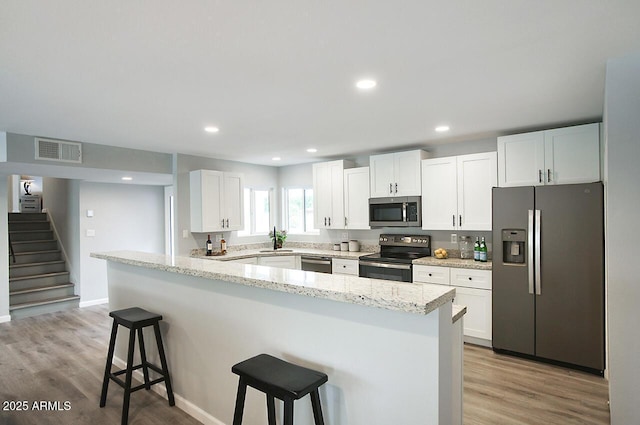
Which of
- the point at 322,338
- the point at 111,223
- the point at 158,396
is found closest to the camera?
the point at 322,338

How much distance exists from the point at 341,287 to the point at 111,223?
Answer: 6.04m

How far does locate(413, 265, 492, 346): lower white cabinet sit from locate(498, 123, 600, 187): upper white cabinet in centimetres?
106

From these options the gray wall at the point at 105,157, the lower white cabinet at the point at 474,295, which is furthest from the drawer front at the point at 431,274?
the gray wall at the point at 105,157

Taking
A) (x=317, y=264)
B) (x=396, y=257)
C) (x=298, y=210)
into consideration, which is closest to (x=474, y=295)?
(x=396, y=257)

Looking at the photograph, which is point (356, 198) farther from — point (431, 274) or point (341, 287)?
point (341, 287)

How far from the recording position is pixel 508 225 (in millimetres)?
3723

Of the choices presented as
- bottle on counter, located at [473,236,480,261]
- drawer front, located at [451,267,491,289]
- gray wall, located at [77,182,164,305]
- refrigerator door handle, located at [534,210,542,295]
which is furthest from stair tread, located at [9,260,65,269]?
refrigerator door handle, located at [534,210,542,295]

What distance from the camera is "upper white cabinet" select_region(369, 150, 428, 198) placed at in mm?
4676

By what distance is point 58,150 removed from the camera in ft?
13.4

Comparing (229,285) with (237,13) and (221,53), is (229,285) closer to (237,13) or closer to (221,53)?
(221,53)

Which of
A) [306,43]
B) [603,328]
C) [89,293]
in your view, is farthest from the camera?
[89,293]

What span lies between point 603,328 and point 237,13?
383 centimetres

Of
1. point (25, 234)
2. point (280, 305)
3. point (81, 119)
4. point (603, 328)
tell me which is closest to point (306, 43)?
point (280, 305)

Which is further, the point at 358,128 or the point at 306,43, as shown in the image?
the point at 358,128
